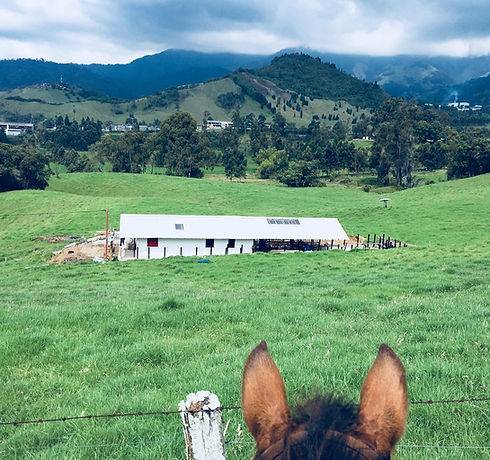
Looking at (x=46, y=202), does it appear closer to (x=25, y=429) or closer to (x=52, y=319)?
(x=52, y=319)

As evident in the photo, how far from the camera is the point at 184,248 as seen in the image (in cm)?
3653

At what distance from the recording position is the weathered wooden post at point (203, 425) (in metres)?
2.59

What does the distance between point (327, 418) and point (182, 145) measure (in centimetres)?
9900

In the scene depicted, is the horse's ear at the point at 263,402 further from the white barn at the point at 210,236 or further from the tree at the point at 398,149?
the tree at the point at 398,149

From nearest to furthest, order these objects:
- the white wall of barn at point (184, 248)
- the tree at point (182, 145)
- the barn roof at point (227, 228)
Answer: the white wall of barn at point (184, 248), the barn roof at point (227, 228), the tree at point (182, 145)

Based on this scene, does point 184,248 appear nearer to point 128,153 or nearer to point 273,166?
point 128,153

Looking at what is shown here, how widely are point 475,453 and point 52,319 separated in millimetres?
8014

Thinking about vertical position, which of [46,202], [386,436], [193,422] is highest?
[386,436]

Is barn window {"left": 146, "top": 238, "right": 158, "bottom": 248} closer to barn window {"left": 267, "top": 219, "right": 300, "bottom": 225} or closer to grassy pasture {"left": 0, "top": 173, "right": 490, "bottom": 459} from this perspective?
barn window {"left": 267, "top": 219, "right": 300, "bottom": 225}

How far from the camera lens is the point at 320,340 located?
24.5 feet

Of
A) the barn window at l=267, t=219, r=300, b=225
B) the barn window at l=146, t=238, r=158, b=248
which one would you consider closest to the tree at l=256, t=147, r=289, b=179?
the barn window at l=267, t=219, r=300, b=225

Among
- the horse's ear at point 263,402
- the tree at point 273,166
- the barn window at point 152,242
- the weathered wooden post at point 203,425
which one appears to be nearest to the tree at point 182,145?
the tree at point 273,166

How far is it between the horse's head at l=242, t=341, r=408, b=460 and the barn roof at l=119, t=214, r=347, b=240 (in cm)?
3364

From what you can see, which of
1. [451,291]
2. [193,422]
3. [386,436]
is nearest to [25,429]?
[193,422]
